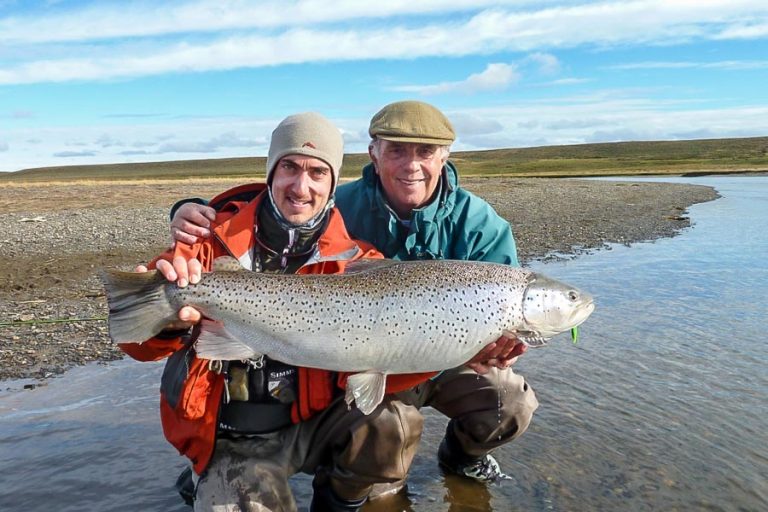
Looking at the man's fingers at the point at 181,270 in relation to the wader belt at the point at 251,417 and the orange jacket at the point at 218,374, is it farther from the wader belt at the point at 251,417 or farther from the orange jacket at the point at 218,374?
the wader belt at the point at 251,417

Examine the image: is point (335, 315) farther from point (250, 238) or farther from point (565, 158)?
point (565, 158)

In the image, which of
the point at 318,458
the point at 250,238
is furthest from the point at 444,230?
the point at 318,458

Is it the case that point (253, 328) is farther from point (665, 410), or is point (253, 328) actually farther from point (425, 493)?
point (665, 410)

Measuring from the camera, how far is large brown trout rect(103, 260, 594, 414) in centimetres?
361

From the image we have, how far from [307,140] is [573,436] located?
326cm

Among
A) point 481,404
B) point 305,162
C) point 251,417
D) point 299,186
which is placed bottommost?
point 481,404

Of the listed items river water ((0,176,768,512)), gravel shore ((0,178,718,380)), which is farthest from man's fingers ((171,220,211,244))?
gravel shore ((0,178,718,380))

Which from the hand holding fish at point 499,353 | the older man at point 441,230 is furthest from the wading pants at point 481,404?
the hand holding fish at point 499,353

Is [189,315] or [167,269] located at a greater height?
[167,269]

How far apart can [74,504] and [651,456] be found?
4059mm

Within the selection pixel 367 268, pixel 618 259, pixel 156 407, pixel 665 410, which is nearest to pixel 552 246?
pixel 618 259

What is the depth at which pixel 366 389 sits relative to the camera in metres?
3.71

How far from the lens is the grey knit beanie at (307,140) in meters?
3.90

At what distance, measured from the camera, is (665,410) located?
5926mm
